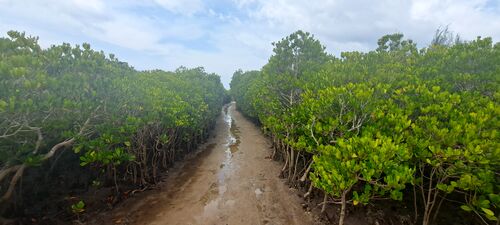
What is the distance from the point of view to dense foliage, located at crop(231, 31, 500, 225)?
6.92 meters

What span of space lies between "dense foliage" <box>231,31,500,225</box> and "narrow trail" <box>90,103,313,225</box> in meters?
1.74

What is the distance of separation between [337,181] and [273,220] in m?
5.05

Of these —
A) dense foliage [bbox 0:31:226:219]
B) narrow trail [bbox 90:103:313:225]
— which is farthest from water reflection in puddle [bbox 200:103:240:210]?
dense foliage [bbox 0:31:226:219]

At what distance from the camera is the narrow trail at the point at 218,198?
1152 centimetres

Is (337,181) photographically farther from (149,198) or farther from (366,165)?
(149,198)

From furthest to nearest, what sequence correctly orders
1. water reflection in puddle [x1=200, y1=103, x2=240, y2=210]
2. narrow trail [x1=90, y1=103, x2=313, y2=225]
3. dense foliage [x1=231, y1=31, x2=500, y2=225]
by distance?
water reflection in puddle [x1=200, y1=103, x2=240, y2=210], narrow trail [x1=90, y1=103, x2=313, y2=225], dense foliage [x1=231, y1=31, x2=500, y2=225]

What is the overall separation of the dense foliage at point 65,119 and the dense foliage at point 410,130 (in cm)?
833

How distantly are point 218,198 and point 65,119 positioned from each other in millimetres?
7821

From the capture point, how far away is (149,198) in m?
13.8

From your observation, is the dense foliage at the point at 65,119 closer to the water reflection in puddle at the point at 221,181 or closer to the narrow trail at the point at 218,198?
the narrow trail at the point at 218,198

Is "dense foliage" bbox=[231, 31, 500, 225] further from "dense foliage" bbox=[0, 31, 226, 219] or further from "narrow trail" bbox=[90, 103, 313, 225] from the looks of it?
"dense foliage" bbox=[0, 31, 226, 219]

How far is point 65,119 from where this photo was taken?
991 cm

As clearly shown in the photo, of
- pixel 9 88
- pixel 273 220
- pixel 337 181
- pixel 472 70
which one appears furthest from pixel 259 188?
pixel 472 70

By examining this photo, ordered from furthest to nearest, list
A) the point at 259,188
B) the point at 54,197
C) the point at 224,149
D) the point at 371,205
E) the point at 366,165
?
the point at 224,149
the point at 259,188
the point at 54,197
the point at 371,205
the point at 366,165
